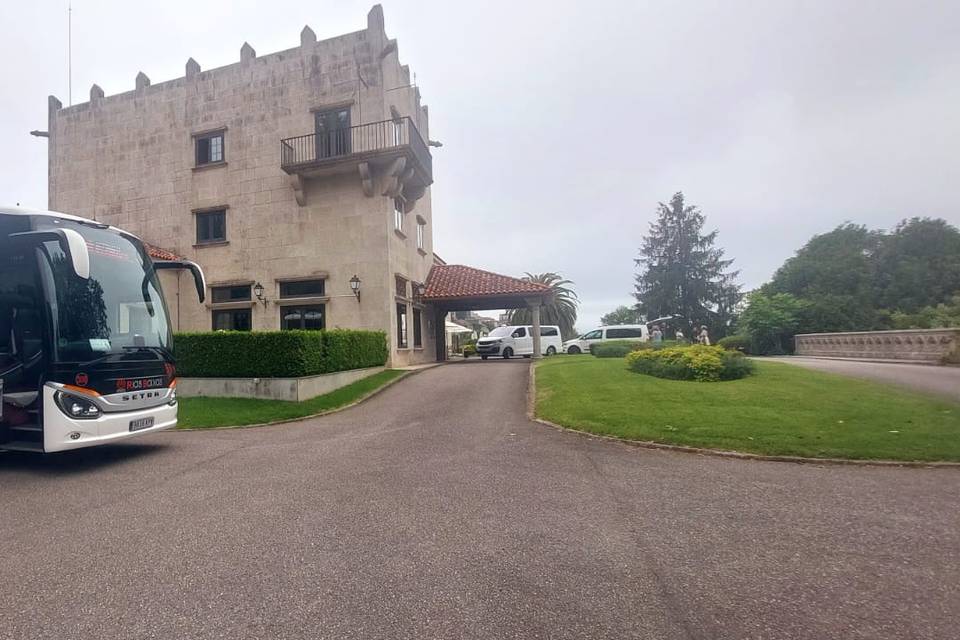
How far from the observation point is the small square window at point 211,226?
2042cm

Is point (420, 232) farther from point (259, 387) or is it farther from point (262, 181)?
point (259, 387)

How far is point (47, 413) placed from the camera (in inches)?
233

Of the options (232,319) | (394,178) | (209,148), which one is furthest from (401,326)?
(209,148)

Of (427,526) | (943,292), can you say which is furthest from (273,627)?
(943,292)

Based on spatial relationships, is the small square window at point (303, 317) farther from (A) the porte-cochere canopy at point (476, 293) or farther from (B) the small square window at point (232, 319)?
(A) the porte-cochere canopy at point (476, 293)

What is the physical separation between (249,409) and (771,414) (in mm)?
11070

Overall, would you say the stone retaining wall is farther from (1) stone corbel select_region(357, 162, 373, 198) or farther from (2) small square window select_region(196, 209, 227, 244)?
(2) small square window select_region(196, 209, 227, 244)

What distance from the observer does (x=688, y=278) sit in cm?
4819

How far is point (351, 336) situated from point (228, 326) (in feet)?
27.9

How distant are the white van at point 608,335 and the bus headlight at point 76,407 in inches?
1056

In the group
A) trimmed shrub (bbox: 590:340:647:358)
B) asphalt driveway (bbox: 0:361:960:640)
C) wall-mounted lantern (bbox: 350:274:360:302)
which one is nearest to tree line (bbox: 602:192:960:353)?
trimmed shrub (bbox: 590:340:647:358)

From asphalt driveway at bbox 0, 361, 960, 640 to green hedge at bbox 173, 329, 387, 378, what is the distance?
527 cm

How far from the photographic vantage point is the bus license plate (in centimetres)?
665

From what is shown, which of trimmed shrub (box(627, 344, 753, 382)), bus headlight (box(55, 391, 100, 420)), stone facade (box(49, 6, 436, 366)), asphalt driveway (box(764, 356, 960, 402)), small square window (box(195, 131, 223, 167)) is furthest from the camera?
small square window (box(195, 131, 223, 167))
